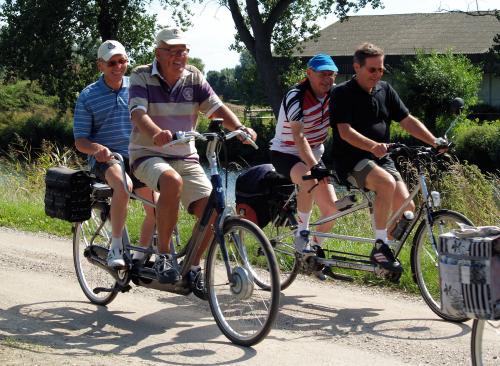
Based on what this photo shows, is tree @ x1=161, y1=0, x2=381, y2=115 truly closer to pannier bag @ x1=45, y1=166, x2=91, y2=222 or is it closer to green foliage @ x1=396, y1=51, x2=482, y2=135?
green foliage @ x1=396, y1=51, x2=482, y2=135

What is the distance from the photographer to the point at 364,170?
23.4 ft

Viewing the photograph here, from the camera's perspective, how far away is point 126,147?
24.6ft

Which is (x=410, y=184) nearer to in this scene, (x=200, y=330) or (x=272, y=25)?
(x=200, y=330)

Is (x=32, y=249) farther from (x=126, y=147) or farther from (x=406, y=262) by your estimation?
(x=406, y=262)

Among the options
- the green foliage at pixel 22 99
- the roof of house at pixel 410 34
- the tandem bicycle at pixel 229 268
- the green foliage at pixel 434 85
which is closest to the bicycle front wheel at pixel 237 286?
the tandem bicycle at pixel 229 268

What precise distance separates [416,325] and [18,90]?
150 feet

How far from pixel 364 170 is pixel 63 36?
3472cm

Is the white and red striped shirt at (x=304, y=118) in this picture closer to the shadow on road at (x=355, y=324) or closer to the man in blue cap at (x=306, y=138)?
the man in blue cap at (x=306, y=138)

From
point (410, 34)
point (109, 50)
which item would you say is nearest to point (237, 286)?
point (109, 50)

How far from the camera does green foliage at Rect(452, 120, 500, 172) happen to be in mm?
32562

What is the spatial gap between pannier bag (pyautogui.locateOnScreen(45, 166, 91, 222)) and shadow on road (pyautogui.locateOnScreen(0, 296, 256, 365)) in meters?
0.72

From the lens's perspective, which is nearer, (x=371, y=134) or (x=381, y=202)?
(x=381, y=202)

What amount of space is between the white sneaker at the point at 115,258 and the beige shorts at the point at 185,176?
62 centimetres

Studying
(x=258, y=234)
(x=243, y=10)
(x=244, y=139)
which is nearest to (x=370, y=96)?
(x=244, y=139)
